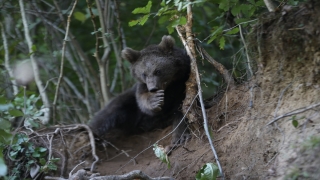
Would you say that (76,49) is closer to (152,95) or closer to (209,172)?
(152,95)

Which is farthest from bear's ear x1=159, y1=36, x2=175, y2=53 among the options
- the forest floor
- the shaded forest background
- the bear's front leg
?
the forest floor

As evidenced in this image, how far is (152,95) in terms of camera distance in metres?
7.21

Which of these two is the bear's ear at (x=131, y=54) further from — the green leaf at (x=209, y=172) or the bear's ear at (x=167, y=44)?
the green leaf at (x=209, y=172)

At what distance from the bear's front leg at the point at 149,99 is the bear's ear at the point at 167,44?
0.67 metres

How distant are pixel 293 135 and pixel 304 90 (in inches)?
19.3

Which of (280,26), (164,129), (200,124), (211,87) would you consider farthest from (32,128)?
(280,26)

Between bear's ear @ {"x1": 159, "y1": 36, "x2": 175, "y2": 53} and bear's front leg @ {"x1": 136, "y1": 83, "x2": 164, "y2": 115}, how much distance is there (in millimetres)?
670

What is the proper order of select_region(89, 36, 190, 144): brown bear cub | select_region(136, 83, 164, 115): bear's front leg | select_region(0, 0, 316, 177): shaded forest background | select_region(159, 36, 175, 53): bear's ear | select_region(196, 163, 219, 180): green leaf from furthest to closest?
1. select_region(0, 0, 316, 177): shaded forest background
2. select_region(159, 36, 175, 53): bear's ear
3. select_region(89, 36, 190, 144): brown bear cub
4. select_region(136, 83, 164, 115): bear's front leg
5. select_region(196, 163, 219, 180): green leaf

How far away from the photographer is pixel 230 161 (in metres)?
5.27

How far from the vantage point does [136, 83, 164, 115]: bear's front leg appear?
277 inches

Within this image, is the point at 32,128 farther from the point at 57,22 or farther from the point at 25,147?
the point at 57,22

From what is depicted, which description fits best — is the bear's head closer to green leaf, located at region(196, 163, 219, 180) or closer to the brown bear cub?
the brown bear cub

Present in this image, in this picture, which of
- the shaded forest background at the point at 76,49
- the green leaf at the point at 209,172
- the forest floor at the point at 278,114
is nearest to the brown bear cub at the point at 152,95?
the shaded forest background at the point at 76,49

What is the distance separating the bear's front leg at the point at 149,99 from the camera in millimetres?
7043
